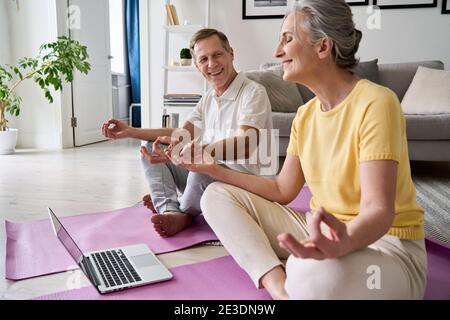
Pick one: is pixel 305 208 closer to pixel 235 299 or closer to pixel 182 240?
pixel 182 240

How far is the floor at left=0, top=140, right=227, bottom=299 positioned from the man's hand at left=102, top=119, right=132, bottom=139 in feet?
1.71

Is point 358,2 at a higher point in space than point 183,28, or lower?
higher

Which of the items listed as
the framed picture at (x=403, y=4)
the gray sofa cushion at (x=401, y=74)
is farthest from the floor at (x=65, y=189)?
the framed picture at (x=403, y=4)

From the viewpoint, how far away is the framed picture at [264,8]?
374cm

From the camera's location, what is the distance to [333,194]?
1.01m

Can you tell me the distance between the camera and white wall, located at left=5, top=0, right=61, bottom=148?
3.92 m

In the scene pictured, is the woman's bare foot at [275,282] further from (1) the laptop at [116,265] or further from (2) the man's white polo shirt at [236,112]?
(2) the man's white polo shirt at [236,112]

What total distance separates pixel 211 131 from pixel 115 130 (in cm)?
39

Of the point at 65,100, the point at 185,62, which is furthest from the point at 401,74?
the point at 65,100

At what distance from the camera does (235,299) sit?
1.11 meters

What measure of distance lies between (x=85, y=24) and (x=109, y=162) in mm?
Result: 1860

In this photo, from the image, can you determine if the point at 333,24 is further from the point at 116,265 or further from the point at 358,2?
the point at 358,2

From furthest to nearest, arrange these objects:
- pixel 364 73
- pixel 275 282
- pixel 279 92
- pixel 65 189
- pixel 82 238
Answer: pixel 364 73 < pixel 279 92 < pixel 65 189 < pixel 82 238 < pixel 275 282
